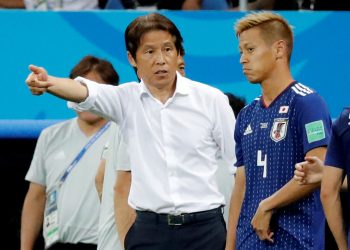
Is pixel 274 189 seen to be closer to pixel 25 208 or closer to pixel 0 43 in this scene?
pixel 25 208

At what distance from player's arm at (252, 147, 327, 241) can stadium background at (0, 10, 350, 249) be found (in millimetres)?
3174

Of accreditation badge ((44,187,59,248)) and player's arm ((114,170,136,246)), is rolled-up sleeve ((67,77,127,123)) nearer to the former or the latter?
player's arm ((114,170,136,246))

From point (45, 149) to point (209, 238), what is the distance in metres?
1.78

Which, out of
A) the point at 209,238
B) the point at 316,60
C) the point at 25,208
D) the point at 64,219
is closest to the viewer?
the point at 209,238

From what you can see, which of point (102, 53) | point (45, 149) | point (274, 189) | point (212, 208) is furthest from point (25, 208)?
point (274, 189)

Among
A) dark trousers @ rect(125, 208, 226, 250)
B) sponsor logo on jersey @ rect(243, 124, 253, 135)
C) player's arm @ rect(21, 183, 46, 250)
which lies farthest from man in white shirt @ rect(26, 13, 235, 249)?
player's arm @ rect(21, 183, 46, 250)

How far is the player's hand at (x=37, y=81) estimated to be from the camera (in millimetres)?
5168

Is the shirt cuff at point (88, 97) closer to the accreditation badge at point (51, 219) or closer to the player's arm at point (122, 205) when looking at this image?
the player's arm at point (122, 205)

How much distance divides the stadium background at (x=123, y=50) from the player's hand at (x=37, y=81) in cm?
334

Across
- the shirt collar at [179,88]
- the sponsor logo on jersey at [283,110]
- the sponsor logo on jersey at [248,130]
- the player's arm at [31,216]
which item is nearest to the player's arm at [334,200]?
the sponsor logo on jersey at [283,110]

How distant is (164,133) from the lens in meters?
5.81

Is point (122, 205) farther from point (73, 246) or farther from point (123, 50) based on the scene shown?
point (123, 50)

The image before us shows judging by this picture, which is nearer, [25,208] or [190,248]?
[190,248]

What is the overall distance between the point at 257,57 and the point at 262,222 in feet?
2.49
